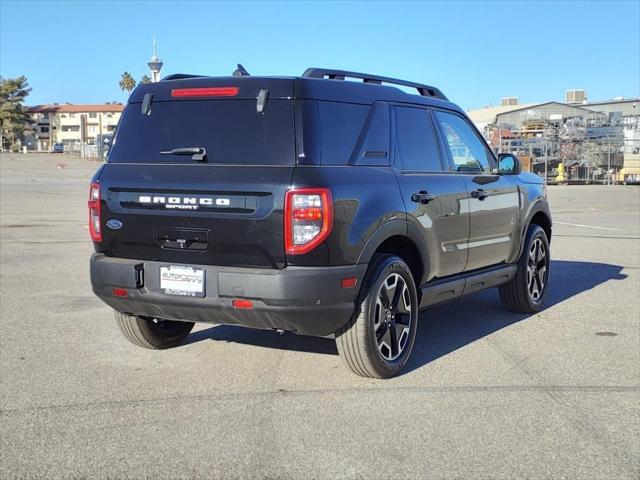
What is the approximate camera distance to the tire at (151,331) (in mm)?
5562

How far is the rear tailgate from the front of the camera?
4449 millimetres

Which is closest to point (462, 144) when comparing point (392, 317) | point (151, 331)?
point (392, 317)

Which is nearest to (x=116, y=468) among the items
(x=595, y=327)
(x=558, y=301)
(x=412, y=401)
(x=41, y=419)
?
(x=41, y=419)

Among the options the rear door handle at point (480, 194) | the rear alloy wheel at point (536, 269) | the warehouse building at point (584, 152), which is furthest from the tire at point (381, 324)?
the warehouse building at point (584, 152)

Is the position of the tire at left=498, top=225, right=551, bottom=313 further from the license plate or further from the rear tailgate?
the license plate

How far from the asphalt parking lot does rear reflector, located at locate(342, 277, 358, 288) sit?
0.72 metres

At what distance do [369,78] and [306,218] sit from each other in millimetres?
1592

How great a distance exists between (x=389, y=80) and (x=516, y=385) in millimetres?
2484

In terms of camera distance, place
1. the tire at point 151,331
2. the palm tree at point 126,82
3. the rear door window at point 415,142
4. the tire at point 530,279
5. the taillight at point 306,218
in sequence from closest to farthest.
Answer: the taillight at point 306,218
the rear door window at point 415,142
the tire at point 151,331
the tire at point 530,279
the palm tree at point 126,82

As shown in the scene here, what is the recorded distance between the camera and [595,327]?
668cm

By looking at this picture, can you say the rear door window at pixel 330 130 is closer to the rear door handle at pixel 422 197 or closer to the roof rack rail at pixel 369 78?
the roof rack rail at pixel 369 78

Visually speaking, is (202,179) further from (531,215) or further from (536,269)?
(536,269)

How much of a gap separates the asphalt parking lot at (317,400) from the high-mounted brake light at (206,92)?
1929 millimetres

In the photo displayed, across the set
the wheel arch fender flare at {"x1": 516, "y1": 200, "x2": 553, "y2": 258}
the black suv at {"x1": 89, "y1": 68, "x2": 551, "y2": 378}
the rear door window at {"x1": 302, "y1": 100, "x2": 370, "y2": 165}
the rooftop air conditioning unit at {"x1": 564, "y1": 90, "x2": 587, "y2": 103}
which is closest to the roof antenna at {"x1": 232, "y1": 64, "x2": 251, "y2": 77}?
the black suv at {"x1": 89, "y1": 68, "x2": 551, "y2": 378}
